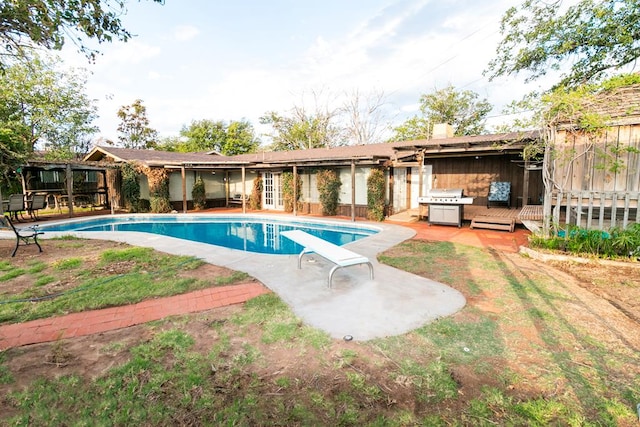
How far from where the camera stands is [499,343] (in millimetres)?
3176

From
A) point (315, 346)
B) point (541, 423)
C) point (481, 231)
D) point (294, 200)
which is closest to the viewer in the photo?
point (541, 423)

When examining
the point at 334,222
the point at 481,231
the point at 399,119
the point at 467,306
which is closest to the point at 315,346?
the point at 467,306

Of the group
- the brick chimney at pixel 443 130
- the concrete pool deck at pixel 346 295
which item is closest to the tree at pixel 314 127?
the brick chimney at pixel 443 130

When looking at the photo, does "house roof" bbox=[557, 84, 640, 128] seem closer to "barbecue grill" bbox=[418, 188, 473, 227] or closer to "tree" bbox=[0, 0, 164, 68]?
"barbecue grill" bbox=[418, 188, 473, 227]

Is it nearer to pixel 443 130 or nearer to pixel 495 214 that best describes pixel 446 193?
pixel 495 214

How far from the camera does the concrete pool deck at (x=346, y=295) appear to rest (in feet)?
11.7

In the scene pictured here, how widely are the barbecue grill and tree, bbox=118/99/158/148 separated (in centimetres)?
3383

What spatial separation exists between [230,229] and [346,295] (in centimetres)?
930

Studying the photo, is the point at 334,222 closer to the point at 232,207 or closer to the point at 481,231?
the point at 481,231

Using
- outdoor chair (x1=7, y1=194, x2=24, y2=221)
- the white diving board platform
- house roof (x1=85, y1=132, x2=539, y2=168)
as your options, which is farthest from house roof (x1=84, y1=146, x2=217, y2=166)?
Answer: the white diving board platform

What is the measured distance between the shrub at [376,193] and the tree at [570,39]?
22.9 feet

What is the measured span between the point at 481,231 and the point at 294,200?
7.93m

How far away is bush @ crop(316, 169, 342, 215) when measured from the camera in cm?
1422

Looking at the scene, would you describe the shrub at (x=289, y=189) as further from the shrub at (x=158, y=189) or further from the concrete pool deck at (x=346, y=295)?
the concrete pool deck at (x=346, y=295)
